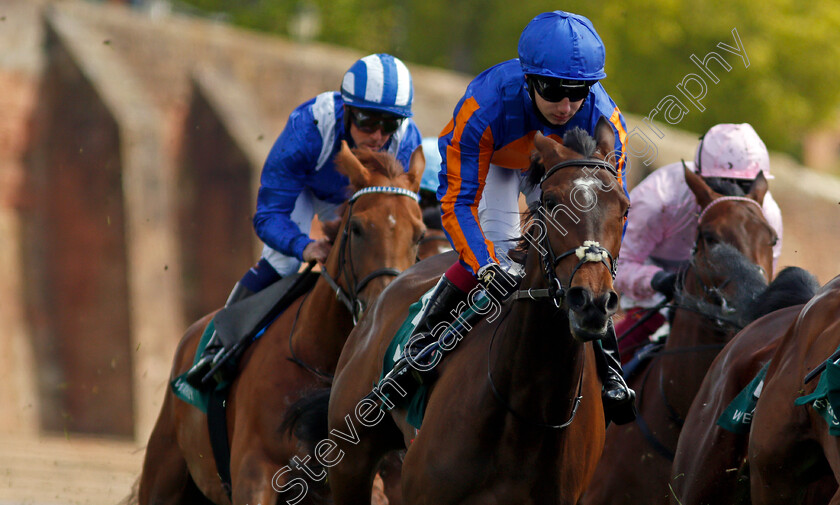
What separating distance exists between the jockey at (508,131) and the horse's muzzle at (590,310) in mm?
575

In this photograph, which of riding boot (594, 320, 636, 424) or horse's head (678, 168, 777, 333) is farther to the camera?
horse's head (678, 168, 777, 333)

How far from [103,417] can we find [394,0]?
1450 centimetres

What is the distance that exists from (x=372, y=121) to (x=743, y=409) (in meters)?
2.59

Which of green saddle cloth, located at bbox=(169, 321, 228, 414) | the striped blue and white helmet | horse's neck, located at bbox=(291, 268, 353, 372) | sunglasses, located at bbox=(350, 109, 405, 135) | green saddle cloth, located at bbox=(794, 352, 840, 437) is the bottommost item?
green saddle cloth, located at bbox=(169, 321, 228, 414)

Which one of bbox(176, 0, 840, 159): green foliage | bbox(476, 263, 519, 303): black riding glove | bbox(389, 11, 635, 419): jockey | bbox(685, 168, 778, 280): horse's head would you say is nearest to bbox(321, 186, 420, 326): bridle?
bbox(389, 11, 635, 419): jockey

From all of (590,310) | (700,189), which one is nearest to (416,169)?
(700,189)

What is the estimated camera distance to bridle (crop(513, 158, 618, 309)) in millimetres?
3709

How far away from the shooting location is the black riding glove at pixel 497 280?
437cm

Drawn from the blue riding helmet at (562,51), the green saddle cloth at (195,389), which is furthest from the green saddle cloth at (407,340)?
the green saddle cloth at (195,389)

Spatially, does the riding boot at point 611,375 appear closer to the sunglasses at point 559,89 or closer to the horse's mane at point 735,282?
the sunglasses at point 559,89

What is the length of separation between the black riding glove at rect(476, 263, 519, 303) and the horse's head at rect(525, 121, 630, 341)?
8.8 inches

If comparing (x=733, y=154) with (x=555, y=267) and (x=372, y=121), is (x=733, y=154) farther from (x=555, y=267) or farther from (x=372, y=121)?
(x=555, y=267)

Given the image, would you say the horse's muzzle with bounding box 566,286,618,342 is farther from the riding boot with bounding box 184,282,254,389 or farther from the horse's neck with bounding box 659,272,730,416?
the riding boot with bounding box 184,282,254,389

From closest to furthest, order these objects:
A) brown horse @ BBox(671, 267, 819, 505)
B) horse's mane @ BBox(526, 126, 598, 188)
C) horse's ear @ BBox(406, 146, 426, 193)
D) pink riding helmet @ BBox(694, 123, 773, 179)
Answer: horse's mane @ BBox(526, 126, 598, 188) → brown horse @ BBox(671, 267, 819, 505) → horse's ear @ BBox(406, 146, 426, 193) → pink riding helmet @ BBox(694, 123, 773, 179)
